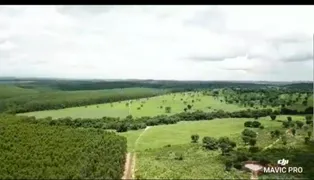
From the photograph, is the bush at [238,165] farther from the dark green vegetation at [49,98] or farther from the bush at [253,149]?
the dark green vegetation at [49,98]

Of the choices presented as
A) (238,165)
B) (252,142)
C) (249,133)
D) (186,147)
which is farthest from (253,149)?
(186,147)

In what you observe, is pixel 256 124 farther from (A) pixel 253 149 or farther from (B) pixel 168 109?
(B) pixel 168 109

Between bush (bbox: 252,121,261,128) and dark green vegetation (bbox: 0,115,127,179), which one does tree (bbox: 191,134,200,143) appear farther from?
bush (bbox: 252,121,261,128)

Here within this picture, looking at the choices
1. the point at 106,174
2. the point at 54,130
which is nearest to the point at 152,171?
the point at 106,174

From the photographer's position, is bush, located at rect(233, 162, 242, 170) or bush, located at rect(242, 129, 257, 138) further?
bush, located at rect(242, 129, 257, 138)

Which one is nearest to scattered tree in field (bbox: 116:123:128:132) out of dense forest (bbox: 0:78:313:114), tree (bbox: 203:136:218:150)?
dense forest (bbox: 0:78:313:114)
